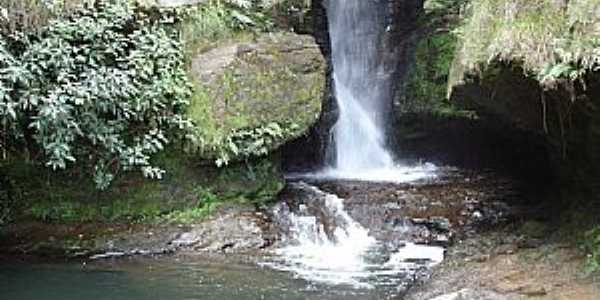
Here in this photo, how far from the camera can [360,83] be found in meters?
13.7

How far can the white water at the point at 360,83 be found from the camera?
1309 centimetres

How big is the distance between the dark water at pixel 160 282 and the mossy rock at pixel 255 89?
1855 millimetres

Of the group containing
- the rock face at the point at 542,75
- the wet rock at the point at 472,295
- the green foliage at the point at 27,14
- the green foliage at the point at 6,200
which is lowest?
the wet rock at the point at 472,295

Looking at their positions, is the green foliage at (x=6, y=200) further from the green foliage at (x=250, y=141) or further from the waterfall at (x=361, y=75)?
the waterfall at (x=361, y=75)

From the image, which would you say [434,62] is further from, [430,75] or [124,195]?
[124,195]

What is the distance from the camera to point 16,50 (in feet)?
27.7

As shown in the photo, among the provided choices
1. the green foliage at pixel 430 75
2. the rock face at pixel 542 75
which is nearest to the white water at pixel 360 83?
the green foliage at pixel 430 75

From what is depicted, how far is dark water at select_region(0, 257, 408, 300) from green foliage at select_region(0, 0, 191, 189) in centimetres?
122

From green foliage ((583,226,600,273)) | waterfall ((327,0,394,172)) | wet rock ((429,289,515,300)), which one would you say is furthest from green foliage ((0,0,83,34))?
green foliage ((583,226,600,273))

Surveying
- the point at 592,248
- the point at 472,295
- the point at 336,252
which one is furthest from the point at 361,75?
the point at 472,295

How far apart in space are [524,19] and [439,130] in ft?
21.5

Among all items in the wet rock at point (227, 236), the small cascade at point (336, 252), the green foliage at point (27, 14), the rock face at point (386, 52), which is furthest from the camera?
the rock face at point (386, 52)

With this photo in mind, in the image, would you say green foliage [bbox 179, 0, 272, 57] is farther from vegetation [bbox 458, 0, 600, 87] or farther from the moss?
vegetation [bbox 458, 0, 600, 87]

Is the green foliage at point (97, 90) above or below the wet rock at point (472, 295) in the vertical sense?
above
